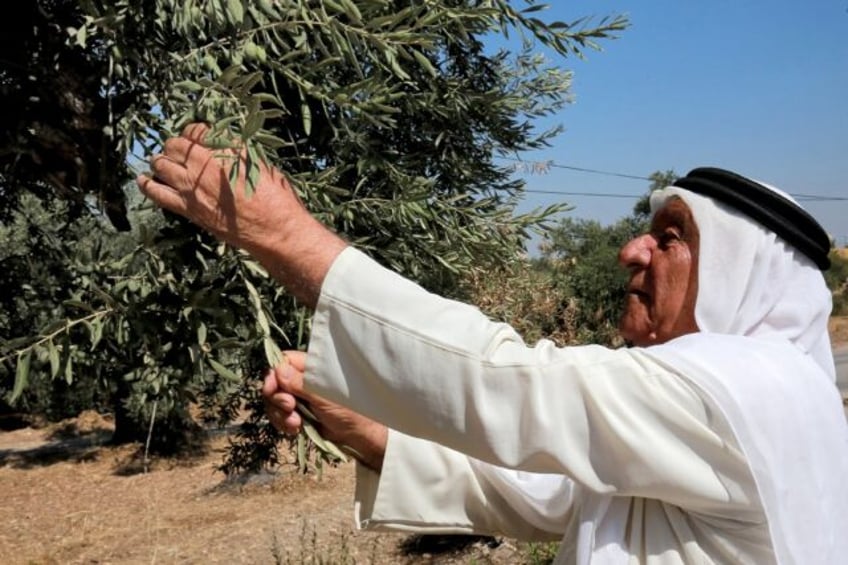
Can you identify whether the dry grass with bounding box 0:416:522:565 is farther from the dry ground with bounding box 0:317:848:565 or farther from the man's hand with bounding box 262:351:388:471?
the man's hand with bounding box 262:351:388:471

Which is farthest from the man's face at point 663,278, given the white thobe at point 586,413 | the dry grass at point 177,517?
the dry grass at point 177,517

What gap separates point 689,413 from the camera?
4.34 ft

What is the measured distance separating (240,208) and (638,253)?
815 millimetres

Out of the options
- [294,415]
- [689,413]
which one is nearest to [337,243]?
[294,415]

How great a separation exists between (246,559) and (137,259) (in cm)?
712

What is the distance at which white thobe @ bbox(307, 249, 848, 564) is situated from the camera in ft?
4.34

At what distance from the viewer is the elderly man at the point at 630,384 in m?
1.33

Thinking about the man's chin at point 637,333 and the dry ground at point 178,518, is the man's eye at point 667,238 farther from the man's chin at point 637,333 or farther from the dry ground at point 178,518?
the dry ground at point 178,518

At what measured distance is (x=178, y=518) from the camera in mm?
10656

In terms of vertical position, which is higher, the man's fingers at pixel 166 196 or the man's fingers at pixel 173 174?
the man's fingers at pixel 173 174

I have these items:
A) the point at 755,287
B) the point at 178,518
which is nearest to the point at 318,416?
the point at 755,287

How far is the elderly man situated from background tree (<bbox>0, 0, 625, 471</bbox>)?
0.67ft

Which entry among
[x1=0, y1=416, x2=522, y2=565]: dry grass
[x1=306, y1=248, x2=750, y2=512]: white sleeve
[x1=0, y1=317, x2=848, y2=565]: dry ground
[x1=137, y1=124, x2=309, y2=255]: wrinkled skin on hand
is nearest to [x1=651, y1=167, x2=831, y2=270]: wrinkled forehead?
[x1=306, y1=248, x2=750, y2=512]: white sleeve

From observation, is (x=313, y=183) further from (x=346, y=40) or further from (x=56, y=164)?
(x=56, y=164)
